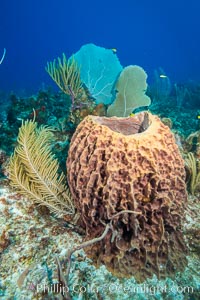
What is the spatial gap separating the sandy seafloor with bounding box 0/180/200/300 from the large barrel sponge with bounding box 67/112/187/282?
0.44ft

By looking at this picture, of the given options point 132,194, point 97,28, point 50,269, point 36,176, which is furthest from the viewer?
point 97,28

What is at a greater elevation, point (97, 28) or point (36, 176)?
point (97, 28)

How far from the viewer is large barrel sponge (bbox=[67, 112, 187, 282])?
245 cm

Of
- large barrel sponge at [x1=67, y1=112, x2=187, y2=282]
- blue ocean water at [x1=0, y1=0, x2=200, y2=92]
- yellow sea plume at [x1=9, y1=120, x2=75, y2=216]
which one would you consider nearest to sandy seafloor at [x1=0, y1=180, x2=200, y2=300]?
large barrel sponge at [x1=67, y1=112, x2=187, y2=282]

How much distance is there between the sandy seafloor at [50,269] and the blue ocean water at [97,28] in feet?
334

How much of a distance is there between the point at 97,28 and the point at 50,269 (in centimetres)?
15233

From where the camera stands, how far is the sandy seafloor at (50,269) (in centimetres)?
248

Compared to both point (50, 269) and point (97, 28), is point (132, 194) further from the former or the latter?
point (97, 28)

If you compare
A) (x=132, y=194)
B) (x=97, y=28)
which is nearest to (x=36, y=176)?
(x=132, y=194)

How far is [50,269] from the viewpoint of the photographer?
8.76 feet

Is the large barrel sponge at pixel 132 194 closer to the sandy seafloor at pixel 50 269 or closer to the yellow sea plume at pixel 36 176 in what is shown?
the sandy seafloor at pixel 50 269

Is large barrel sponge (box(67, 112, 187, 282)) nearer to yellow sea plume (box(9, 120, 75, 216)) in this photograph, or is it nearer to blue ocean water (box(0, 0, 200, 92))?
yellow sea plume (box(9, 120, 75, 216))

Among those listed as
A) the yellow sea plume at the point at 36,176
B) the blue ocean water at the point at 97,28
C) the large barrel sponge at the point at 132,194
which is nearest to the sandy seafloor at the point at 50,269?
the large barrel sponge at the point at 132,194

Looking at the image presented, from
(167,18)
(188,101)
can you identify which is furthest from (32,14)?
(188,101)
